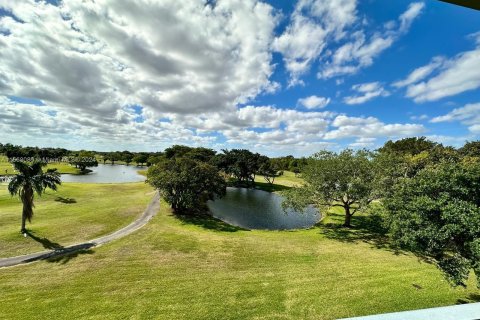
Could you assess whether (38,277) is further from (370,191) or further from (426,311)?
(370,191)

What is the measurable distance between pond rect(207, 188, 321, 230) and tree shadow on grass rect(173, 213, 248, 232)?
3556mm

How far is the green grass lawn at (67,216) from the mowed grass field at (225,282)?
18.9 feet

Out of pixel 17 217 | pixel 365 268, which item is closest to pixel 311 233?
pixel 365 268

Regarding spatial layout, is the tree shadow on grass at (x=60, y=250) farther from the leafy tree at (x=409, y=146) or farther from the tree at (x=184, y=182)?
the leafy tree at (x=409, y=146)

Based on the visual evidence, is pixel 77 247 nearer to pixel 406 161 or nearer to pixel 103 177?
pixel 406 161

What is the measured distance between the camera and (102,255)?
2523cm

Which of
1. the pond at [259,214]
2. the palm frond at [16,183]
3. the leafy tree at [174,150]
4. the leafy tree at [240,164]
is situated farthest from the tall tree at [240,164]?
the palm frond at [16,183]

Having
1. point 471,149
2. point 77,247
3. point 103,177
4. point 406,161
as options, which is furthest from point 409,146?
point 103,177

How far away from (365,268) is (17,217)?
148 feet

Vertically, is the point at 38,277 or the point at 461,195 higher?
the point at 461,195

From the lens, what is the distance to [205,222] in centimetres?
4109

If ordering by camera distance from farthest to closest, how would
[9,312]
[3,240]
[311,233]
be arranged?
[311,233]
[3,240]
[9,312]

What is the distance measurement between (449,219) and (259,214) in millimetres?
38249

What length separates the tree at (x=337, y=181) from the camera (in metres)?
32.5
